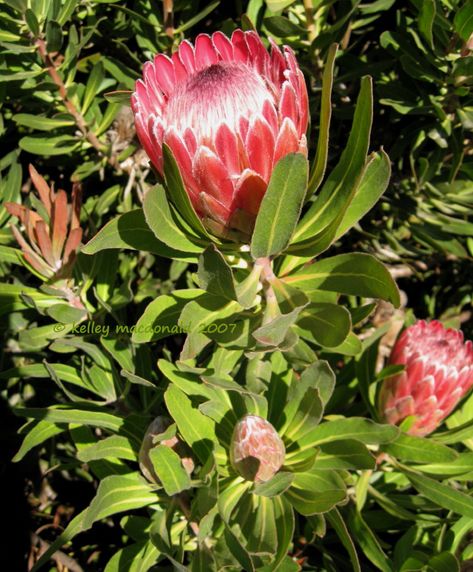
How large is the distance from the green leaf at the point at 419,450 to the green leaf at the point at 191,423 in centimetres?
46

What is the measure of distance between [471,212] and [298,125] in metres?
1.04

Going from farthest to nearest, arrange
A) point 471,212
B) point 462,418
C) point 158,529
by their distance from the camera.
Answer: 1. point 471,212
2. point 462,418
3. point 158,529

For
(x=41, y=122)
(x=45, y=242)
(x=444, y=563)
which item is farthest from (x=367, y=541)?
(x=41, y=122)

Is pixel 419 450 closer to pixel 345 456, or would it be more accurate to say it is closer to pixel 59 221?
pixel 345 456

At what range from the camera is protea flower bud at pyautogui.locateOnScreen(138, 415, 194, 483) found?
1284mm

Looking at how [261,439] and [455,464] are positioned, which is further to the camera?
[455,464]

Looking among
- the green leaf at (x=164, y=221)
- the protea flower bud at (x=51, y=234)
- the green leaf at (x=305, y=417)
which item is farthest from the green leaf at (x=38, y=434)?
the green leaf at (x=164, y=221)

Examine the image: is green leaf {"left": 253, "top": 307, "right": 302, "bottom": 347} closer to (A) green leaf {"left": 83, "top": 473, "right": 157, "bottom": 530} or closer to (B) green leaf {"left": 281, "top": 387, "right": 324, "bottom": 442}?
(B) green leaf {"left": 281, "top": 387, "right": 324, "bottom": 442}

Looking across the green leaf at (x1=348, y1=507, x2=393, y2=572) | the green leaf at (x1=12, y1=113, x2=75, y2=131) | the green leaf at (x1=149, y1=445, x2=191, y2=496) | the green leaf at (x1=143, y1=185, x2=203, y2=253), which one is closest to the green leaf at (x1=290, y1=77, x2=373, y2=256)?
the green leaf at (x1=143, y1=185, x2=203, y2=253)

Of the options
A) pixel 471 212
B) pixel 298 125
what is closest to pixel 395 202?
pixel 471 212

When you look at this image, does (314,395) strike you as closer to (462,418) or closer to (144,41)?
(462,418)

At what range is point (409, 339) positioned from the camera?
1.51 meters

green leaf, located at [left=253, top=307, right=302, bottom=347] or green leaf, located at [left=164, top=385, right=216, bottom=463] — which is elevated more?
green leaf, located at [left=253, top=307, right=302, bottom=347]

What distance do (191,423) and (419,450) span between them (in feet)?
1.78
